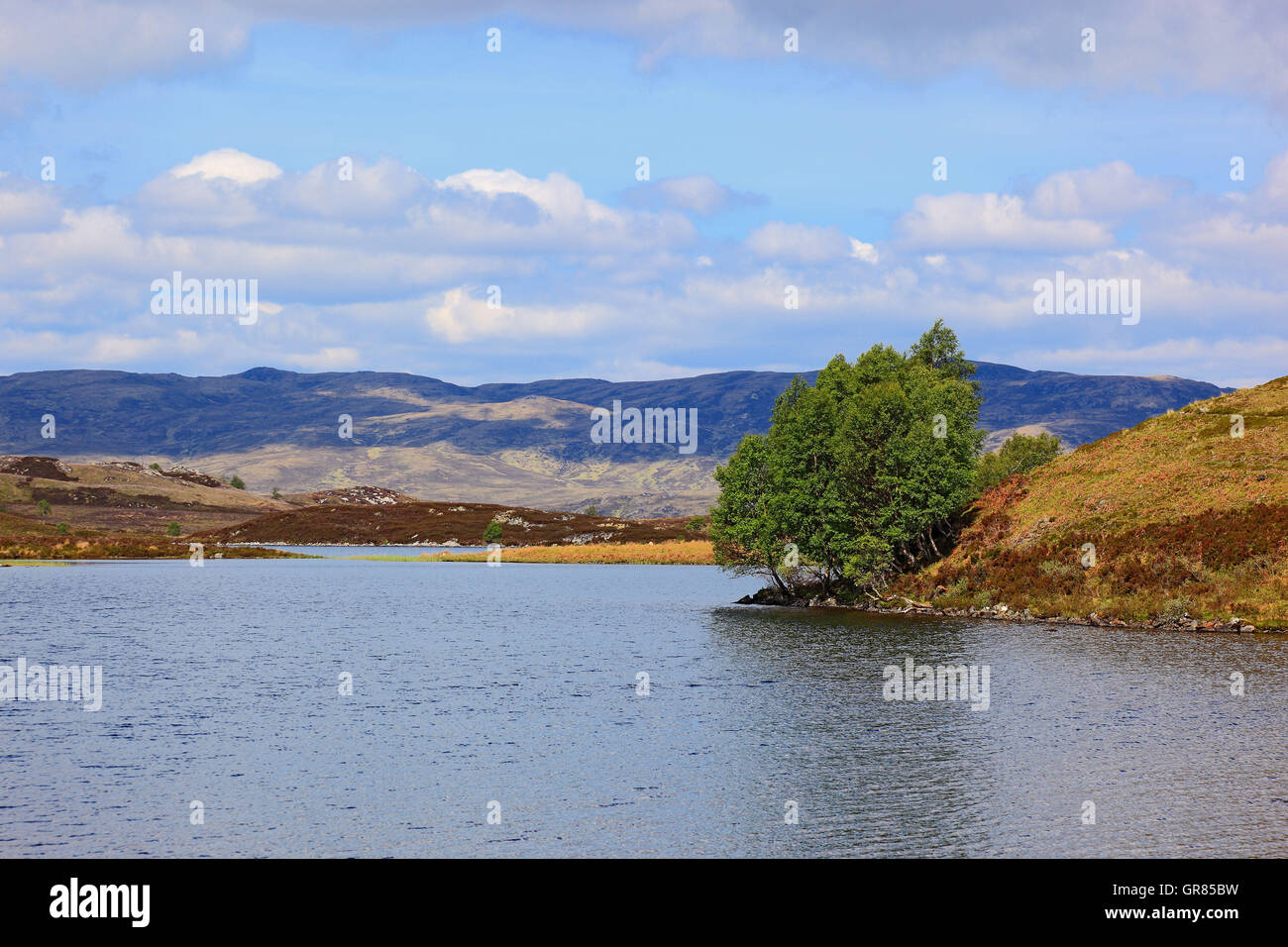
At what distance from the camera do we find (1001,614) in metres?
87.4

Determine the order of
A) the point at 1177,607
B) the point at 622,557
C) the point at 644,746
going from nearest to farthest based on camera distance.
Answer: the point at 644,746 → the point at 1177,607 → the point at 622,557

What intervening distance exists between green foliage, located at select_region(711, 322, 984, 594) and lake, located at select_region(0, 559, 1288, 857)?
60.5 ft

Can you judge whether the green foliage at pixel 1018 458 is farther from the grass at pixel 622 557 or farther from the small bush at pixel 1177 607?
the small bush at pixel 1177 607

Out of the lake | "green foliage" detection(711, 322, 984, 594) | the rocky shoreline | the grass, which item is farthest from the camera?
the grass

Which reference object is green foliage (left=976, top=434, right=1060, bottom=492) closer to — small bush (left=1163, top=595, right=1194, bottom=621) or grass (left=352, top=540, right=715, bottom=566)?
grass (left=352, top=540, right=715, bottom=566)

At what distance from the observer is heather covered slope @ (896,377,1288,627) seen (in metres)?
77.8

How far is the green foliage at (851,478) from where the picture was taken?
95.6 m

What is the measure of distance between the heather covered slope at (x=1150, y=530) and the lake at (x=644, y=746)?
7509 mm

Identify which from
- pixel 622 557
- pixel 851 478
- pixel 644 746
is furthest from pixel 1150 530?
pixel 622 557

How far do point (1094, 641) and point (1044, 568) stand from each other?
20786 mm

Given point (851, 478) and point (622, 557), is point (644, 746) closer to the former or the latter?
point (851, 478)

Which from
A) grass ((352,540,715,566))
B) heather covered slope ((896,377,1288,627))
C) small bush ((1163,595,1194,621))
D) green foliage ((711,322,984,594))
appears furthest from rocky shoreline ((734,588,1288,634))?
grass ((352,540,715,566))

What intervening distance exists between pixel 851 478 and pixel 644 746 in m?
61.4
